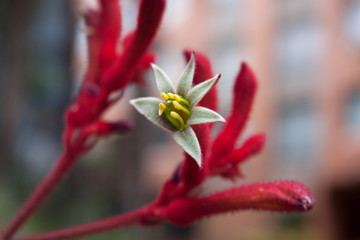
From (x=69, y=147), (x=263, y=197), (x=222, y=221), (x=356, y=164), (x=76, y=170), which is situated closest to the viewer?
(x=263, y=197)

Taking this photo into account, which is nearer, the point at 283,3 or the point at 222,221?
the point at 283,3

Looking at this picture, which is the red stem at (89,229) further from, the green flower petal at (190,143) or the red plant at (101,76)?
the green flower petal at (190,143)

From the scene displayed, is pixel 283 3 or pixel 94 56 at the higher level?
pixel 94 56

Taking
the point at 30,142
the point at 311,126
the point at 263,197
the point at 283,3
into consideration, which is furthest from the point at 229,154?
the point at 283,3

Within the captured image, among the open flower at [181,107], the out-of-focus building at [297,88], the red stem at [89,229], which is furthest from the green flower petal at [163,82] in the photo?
the out-of-focus building at [297,88]

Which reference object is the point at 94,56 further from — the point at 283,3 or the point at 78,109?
the point at 283,3

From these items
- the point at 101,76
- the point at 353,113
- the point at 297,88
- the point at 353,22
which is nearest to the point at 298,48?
the point at 297,88
